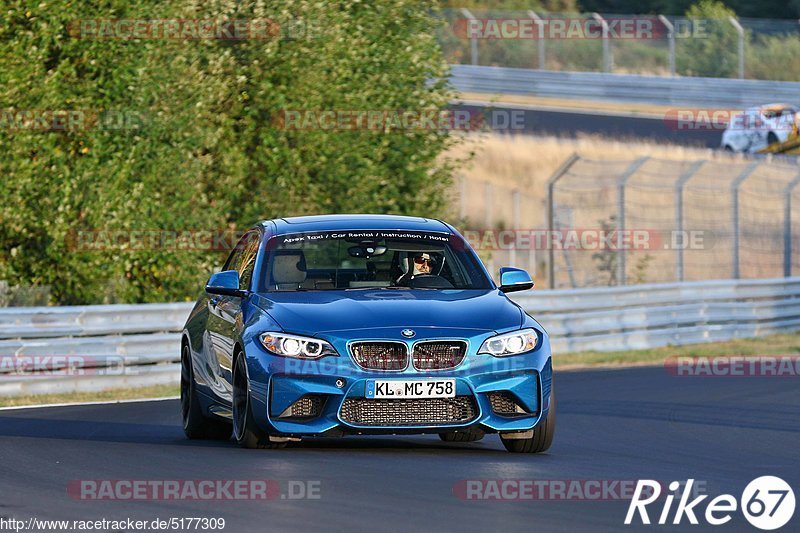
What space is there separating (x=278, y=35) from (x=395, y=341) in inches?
587

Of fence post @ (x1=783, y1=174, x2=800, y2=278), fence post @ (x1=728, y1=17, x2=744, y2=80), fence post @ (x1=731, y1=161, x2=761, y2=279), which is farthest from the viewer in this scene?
fence post @ (x1=728, y1=17, x2=744, y2=80)

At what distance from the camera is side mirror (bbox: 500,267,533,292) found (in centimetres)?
1137

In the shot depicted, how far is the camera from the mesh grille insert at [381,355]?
33.3 ft

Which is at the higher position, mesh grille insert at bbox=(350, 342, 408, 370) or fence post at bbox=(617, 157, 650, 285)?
mesh grille insert at bbox=(350, 342, 408, 370)

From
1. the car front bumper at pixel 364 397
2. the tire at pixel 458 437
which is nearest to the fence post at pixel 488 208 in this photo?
the tire at pixel 458 437

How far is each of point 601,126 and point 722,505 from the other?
3810 centimetres

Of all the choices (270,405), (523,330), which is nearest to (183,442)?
(270,405)

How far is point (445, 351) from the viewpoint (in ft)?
33.6

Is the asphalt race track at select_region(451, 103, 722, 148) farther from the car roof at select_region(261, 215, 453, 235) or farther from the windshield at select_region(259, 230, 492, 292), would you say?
the windshield at select_region(259, 230, 492, 292)

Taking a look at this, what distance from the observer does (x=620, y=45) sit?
4981cm

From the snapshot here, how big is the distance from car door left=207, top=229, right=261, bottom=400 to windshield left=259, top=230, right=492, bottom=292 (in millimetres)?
274

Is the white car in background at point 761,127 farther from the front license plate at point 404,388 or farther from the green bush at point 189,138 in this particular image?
the front license plate at point 404,388

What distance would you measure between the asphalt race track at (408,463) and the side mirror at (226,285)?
1.02 meters

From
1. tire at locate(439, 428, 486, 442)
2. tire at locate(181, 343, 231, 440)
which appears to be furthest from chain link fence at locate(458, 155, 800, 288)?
tire at locate(439, 428, 486, 442)
